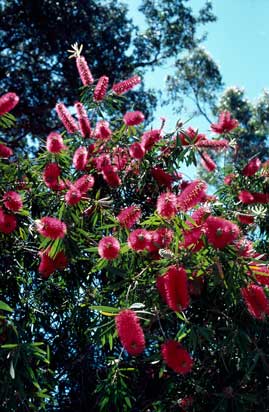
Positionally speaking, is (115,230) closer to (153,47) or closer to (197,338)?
(197,338)

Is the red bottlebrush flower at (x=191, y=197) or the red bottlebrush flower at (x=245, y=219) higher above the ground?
the red bottlebrush flower at (x=245, y=219)

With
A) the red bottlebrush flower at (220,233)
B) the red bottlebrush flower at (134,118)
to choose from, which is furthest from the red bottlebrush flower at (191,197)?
the red bottlebrush flower at (134,118)

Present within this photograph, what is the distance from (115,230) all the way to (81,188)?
336mm

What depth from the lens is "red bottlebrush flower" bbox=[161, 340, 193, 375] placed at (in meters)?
2.90

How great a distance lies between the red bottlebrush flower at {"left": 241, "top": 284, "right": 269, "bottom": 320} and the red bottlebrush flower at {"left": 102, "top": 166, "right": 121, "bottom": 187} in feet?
4.88

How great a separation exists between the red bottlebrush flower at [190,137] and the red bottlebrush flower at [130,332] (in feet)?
6.02

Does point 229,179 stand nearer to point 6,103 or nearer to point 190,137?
point 190,137

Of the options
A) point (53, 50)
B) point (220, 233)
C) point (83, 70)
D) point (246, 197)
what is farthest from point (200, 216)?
point (53, 50)

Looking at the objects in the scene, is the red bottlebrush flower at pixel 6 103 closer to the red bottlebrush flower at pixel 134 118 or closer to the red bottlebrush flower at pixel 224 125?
the red bottlebrush flower at pixel 134 118

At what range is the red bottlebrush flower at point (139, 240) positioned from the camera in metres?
3.14

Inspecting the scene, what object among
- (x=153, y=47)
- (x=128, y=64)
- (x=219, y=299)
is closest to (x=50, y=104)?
(x=128, y=64)

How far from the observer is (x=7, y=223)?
3631 millimetres

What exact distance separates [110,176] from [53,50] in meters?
8.56

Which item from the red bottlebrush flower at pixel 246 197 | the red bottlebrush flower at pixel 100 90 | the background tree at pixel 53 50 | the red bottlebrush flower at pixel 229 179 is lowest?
the red bottlebrush flower at pixel 246 197
